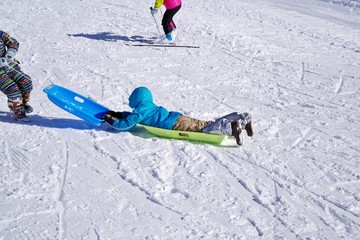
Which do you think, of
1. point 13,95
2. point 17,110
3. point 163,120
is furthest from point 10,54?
point 163,120

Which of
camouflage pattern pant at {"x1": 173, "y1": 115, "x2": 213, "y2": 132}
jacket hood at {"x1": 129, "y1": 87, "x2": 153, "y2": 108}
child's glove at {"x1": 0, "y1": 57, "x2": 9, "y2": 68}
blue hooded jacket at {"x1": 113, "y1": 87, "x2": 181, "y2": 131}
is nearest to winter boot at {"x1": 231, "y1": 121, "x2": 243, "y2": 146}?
camouflage pattern pant at {"x1": 173, "y1": 115, "x2": 213, "y2": 132}

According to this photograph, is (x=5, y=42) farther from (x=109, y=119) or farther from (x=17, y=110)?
(x=109, y=119)

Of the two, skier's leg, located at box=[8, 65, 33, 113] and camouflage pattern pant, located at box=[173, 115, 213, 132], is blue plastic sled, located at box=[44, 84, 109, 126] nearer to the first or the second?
skier's leg, located at box=[8, 65, 33, 113]

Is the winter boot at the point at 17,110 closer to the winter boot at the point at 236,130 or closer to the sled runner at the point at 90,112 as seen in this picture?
the sled runner at the point at 90,112

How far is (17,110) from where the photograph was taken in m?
5.05

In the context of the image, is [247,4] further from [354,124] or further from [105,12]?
[354,124]

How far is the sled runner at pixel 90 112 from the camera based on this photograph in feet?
15.0

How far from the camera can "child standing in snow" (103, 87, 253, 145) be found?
4488mm

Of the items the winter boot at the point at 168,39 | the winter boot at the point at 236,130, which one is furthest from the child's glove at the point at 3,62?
the winter boot at the point at 168,39

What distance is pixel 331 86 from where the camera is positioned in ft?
22.3

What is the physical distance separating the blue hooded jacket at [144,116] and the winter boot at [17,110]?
1.27m

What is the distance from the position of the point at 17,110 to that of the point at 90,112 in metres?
0.93

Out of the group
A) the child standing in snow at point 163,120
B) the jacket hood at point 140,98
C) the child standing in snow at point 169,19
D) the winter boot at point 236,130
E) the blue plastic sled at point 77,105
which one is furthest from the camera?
the child standing in snow at point 169,19

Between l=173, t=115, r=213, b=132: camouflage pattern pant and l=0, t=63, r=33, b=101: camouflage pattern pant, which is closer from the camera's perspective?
l=173, t=115, r=213, b=132: camouflage pattern pant
